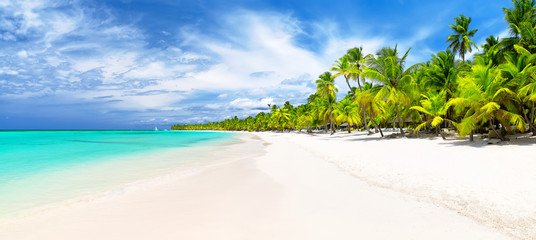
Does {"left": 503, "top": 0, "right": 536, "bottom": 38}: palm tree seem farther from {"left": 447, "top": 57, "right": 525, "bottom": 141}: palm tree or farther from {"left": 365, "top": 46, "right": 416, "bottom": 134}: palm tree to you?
{"left": 447, "top": 57, "right": 525, "bottom": 141}: palm tree

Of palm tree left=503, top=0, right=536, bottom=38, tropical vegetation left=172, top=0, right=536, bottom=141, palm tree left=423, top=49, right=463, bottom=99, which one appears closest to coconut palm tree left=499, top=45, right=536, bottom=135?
tropical vegetation left=172, top=0, right=536, bottom=141

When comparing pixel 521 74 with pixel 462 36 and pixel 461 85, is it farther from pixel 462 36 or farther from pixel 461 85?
pixel 462 36

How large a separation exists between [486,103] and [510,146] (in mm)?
2292

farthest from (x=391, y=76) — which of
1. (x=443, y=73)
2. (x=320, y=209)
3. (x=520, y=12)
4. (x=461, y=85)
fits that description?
(x=320, y=209)

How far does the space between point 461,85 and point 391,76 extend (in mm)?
7788

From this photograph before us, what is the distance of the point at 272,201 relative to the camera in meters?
5.40

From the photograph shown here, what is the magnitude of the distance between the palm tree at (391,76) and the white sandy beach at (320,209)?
1365 cm

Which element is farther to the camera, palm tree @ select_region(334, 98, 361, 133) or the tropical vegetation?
palm tree @ select_region(334, 98, 361, 133)

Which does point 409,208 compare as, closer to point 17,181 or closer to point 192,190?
point 192,190

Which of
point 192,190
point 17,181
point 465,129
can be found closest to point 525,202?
point 192,190

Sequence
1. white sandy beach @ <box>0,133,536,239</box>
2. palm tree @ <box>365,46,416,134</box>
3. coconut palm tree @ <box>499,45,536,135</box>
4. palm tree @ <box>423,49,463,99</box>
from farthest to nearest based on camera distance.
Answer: palm tree @ <box>365,46,416,134</box>, palm tree @ <box>423,49,463,99</box>, coconut palm tree @ <box>499,45,536,135</box>, white sandy beach @ <box>0,133,536,239</box>

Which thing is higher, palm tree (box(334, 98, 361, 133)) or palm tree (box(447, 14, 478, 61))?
palm tree (box(447, 14, 478, 61))

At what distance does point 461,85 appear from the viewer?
13781 mm

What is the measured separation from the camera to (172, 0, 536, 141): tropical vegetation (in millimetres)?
12539
